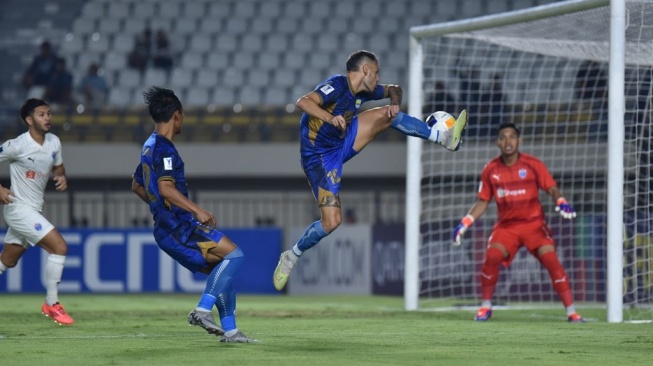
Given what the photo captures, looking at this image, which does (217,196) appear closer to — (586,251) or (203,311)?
(586,251)

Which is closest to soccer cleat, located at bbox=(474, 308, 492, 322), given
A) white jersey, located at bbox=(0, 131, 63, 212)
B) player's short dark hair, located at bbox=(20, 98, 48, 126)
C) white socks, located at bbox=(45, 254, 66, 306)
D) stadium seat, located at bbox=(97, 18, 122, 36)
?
white socks, located at bbox=(45, 254, 66, 306)

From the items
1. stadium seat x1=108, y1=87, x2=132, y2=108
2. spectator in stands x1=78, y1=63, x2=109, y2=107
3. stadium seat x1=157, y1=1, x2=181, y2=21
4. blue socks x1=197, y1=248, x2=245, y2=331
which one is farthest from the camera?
stadium seat x1=157, y1=1, x2=181, y2=21

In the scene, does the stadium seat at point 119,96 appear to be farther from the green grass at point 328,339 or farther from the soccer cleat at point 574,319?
the soccer cleat at point 574,319

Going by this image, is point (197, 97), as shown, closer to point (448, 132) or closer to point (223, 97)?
point (223, 97)

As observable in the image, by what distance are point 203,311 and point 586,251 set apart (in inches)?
354

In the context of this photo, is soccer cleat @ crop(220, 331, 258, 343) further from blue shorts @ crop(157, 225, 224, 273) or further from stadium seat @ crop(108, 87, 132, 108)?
stadium seat @ crop(108, 87, 132, 108)

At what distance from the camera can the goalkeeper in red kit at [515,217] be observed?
1137 centimetres

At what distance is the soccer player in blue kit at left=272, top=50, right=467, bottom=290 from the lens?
9.32 meters

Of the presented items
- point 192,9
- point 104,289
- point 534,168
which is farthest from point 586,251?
point 192,9

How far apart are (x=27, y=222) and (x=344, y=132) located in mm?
3079

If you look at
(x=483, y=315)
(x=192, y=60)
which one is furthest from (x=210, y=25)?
(x=483, y=315)

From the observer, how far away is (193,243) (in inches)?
305

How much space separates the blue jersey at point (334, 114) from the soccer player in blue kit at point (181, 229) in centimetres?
176

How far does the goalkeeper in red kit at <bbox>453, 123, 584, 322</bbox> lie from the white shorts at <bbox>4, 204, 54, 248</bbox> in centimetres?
383
